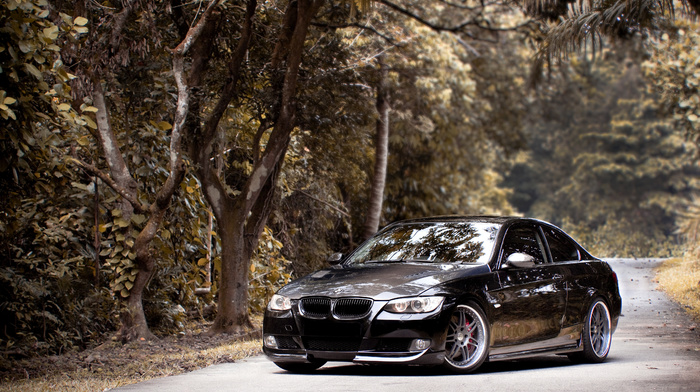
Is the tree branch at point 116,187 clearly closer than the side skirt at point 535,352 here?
No

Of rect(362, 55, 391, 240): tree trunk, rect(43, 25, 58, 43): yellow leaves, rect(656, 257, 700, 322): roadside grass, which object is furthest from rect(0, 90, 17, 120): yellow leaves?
rect(362, 55, 391, 240): tree trunk

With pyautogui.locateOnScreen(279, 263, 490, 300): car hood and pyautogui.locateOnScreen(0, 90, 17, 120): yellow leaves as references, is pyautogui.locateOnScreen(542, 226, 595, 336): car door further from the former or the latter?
pyautogui.locateOnScreen(0, 90, 17, 120): yellow leaves

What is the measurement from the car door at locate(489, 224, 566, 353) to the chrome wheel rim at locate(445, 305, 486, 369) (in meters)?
0.20

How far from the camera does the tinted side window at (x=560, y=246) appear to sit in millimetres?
10007

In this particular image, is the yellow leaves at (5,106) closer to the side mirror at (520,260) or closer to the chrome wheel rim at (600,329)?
the side mirror at (520,260)

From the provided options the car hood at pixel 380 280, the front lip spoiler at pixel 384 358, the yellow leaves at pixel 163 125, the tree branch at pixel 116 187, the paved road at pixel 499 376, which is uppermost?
the yellow leaves at pixel 163 125

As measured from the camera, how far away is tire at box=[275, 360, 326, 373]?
881 centimetres

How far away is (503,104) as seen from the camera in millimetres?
38844

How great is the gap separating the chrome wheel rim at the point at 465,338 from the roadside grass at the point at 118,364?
111 inches

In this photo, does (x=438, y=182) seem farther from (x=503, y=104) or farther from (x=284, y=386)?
(x=284, y=386)

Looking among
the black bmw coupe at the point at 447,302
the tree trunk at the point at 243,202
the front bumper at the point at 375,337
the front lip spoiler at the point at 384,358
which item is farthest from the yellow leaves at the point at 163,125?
the front lip spoiler at the point at 384,358

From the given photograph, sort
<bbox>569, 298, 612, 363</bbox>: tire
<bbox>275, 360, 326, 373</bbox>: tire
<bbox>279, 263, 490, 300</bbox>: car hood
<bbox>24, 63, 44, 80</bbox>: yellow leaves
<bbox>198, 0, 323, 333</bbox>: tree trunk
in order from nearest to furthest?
<bbox>24, 63, 44, 80</bbox>: yellow leaves, <bbox>279, 263, 490, 300</bbox>: car hood, <bbox>275, 360, 326, 373</bbox>: tire, <bbox>569, 298, 612, 363</bbox>: tire, <bbox>198, 0, 323, 333</bbox>: tree trunk

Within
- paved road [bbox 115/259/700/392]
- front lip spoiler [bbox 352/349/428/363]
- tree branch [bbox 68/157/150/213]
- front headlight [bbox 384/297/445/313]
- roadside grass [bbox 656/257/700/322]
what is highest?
tree branch [bbox 68/157/150/213]

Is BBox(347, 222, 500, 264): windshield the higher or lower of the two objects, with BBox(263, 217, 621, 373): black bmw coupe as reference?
higher
